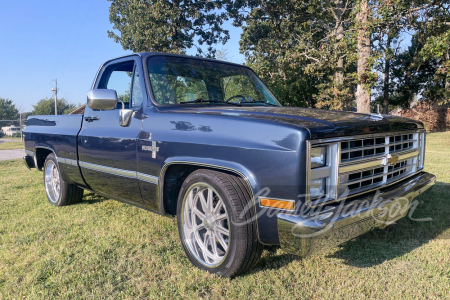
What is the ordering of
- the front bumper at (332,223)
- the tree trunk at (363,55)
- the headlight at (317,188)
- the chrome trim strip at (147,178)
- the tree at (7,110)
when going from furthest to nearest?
the tree at (7,110) → the tree trunk at (363,55) → the chrome trim strip at (147,178) → the headlight at (317,188) → the front bumper at (332,223)

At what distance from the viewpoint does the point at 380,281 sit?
2.44 metres

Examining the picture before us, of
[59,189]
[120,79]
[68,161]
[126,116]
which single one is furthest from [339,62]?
[126,116]

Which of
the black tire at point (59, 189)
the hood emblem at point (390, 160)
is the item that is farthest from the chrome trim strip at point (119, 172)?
the hood emblem at point (390, 160)

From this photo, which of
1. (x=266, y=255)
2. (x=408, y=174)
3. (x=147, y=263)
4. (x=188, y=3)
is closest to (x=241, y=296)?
(x=266, y=255)

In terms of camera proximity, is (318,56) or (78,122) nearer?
(78,122)

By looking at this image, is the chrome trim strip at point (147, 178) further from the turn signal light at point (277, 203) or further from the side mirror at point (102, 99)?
the turn signal light at point (277, 203)

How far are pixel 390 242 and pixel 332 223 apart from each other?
4.78 ft

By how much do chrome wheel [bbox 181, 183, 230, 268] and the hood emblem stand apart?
1288mm

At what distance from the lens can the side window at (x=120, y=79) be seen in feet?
12.0

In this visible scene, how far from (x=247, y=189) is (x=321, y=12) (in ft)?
63.7

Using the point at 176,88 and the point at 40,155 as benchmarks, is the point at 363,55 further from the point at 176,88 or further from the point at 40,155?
the point at 40,155

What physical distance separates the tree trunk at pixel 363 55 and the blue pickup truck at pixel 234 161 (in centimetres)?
941

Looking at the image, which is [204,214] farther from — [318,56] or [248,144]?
[318,56]

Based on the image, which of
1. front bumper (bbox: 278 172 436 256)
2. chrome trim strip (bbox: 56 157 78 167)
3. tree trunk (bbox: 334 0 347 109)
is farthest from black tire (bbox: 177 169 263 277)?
tree trunk (bbox: 334 0 347 109)
